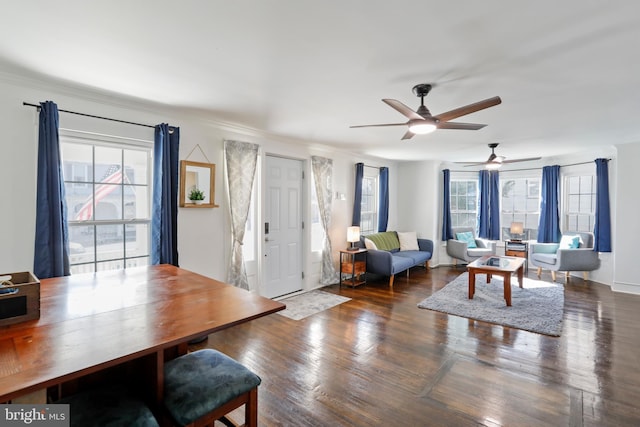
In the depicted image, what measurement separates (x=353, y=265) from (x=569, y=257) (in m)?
3.82

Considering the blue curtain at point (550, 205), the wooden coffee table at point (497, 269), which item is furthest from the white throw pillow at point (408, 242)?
the blue curtain at point (550, 205)

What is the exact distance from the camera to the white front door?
4539 mm

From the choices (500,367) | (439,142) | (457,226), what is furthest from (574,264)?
(500,367)

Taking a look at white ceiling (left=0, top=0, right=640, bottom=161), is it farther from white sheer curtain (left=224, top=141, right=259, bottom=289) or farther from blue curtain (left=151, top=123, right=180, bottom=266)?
white sheer curtain (left=224, top=141, right=259, bottom=289)

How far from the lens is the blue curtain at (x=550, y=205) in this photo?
6.28 metres

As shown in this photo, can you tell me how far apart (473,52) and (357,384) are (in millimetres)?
2515

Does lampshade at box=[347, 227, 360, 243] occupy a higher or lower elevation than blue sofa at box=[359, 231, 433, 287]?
higher

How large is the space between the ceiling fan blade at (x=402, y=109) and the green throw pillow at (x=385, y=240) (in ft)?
12.2

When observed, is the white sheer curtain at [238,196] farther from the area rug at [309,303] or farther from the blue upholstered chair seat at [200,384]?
the blue upholstered chair seat at [200,384]

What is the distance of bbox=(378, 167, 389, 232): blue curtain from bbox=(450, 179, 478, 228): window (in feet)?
6.20

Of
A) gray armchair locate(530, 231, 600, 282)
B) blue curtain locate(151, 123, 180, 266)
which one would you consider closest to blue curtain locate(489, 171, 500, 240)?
gray armchair locate(530, 231, 600, 282)

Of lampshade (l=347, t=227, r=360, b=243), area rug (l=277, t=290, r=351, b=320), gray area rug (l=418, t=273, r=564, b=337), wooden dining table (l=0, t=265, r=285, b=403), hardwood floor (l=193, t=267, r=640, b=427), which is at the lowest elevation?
hardwood floor (l=193, t=267, r=640, b=427)

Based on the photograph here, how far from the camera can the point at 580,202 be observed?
20.2 ft

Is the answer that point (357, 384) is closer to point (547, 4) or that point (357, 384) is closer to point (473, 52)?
point (473, 52)
